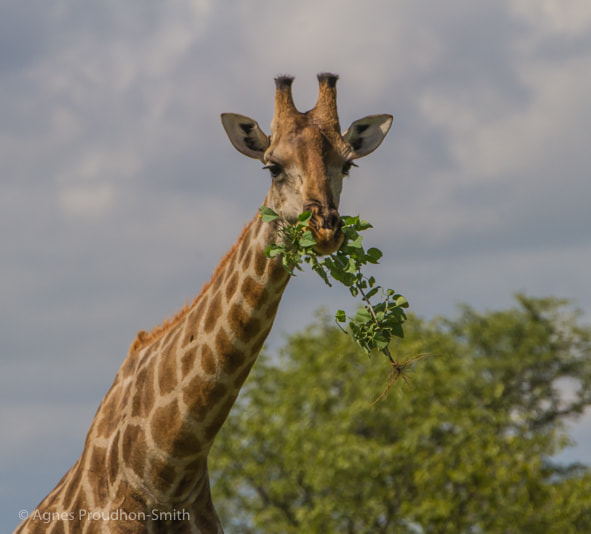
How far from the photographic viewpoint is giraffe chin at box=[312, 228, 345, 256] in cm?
700

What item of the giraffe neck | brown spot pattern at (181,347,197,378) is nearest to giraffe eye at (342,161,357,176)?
the giraffe neck

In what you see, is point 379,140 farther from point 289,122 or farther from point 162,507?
point 162,507

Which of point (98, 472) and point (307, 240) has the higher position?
point (307, 240)

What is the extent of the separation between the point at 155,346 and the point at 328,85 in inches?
109

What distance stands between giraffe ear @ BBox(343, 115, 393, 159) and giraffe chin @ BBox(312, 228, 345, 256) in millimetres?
1865

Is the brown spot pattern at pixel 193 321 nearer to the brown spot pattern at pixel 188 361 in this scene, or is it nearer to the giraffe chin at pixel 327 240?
the brown spot pattern at pixel 188 361

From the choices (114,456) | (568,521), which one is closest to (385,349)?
(114,456)

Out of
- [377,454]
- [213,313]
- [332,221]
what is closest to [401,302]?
[332,221]

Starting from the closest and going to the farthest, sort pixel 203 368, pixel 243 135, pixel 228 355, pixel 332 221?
1. pixel 332 221
2. pixel 228 355
3. pixel 203 368
4. pixel 243 135

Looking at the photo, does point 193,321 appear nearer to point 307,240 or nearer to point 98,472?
point 98,472

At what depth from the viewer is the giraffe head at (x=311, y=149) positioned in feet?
23.6

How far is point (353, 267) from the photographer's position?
7406mm

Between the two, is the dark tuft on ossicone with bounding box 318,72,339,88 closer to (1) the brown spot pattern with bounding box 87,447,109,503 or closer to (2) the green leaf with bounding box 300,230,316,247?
(2) the green leaf with bounding box 300,230,316,247

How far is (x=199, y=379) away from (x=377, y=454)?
74.7 feet
